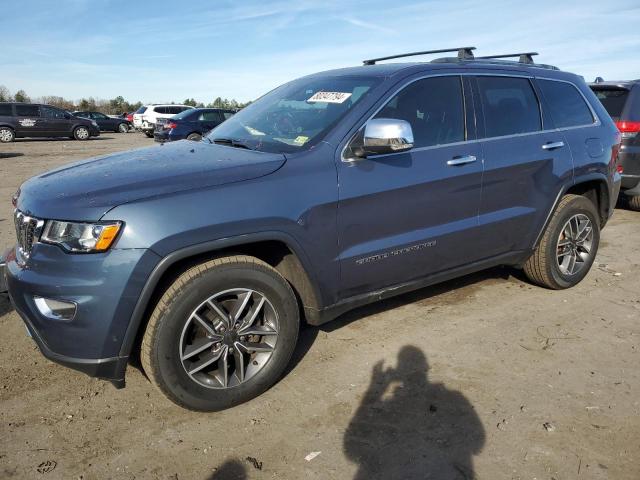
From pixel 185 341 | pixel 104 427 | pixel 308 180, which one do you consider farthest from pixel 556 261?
pixel 104 427

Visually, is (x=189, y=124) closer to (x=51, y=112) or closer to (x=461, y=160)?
(x=51, y=112)

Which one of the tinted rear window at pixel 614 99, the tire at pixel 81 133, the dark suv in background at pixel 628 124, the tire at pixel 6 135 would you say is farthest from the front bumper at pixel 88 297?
the tire at pixel 81 133

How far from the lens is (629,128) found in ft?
22.6

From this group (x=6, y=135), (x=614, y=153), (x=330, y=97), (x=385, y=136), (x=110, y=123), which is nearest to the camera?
(x=385, y=136)

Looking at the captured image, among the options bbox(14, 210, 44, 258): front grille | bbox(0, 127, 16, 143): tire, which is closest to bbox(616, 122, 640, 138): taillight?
bbox(14, 210, 44, 258): front grille

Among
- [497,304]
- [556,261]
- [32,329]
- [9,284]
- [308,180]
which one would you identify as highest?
[308,180]

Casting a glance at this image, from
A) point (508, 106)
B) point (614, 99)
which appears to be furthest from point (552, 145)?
point (614, 99)

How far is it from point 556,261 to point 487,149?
1335 mm

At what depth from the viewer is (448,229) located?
11.2 feet

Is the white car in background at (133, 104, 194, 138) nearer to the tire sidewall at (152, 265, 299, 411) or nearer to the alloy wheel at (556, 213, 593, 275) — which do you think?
the alloy wheel at (556, 213, 593, 275)

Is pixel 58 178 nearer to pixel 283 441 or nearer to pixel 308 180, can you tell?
pixel 308 180

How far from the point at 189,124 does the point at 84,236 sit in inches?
613

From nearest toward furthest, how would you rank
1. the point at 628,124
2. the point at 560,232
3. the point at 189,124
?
the point at 560,232 < the point at 628,124 < the point at 189,124

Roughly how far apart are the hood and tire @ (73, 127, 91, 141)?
77.0 feet
